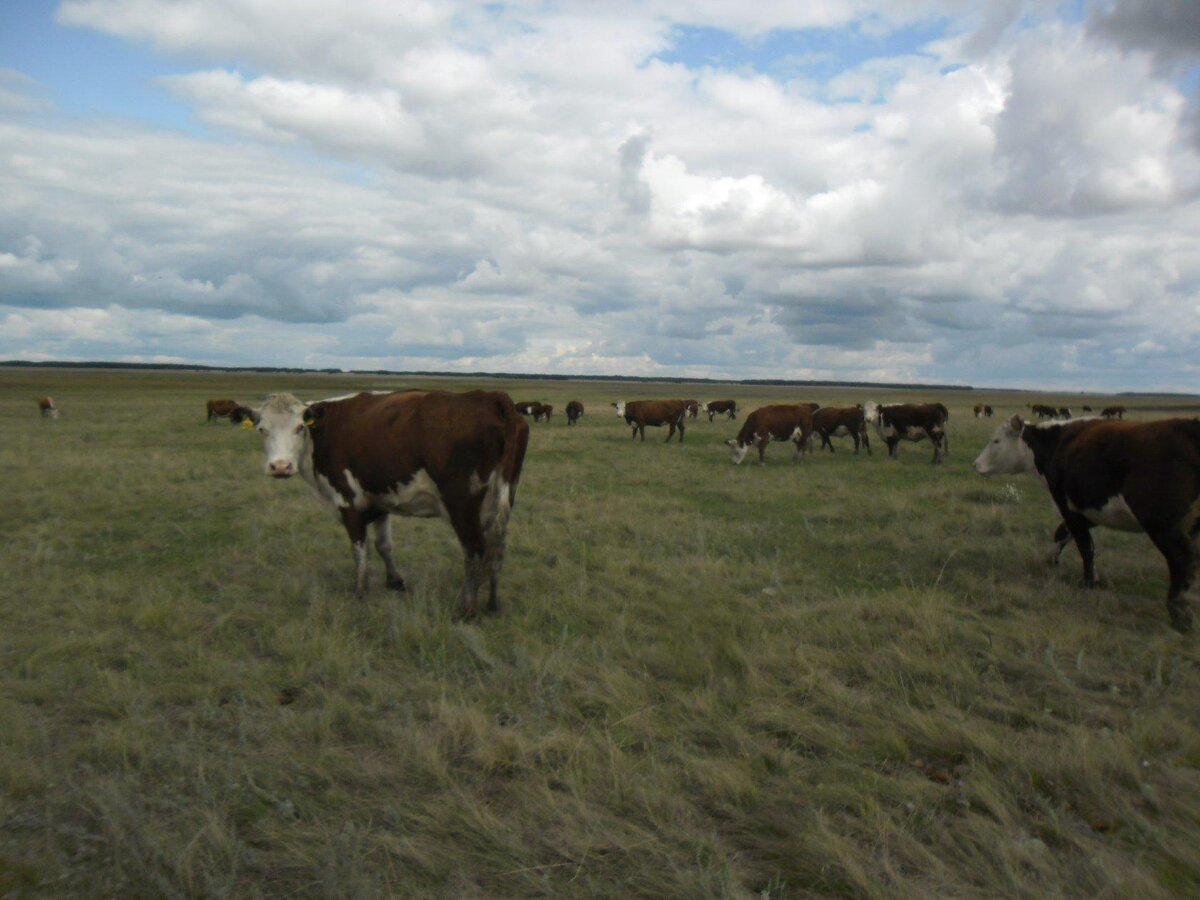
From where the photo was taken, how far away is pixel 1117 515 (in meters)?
6.96

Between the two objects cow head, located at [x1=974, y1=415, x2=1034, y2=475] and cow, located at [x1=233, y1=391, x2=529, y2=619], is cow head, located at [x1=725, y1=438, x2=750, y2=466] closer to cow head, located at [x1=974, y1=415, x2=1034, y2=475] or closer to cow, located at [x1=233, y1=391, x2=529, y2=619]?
cow head, located at [x1=974, y1=415, x2=1034, y2=475]

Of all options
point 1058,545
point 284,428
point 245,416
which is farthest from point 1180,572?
point 245,416

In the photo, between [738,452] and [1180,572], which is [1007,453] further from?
[738,452]

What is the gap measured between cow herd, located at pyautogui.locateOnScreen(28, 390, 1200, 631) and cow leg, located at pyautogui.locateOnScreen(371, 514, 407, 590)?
12 mm

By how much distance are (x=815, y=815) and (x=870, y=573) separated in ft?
19.0

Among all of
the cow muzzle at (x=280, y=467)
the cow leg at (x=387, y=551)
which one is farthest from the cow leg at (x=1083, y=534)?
the cow muzzle at (x=280, y=467)

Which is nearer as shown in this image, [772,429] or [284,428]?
[284,428]

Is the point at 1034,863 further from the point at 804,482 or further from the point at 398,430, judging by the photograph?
the point at 804,482

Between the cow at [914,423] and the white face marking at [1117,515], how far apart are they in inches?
567

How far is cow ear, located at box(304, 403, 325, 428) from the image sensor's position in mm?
7761

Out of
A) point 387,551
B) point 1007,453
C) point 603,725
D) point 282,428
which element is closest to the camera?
point 603,725

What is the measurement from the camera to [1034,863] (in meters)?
3.18

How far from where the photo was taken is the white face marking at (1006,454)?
396 inches

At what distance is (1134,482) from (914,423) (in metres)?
16.0
